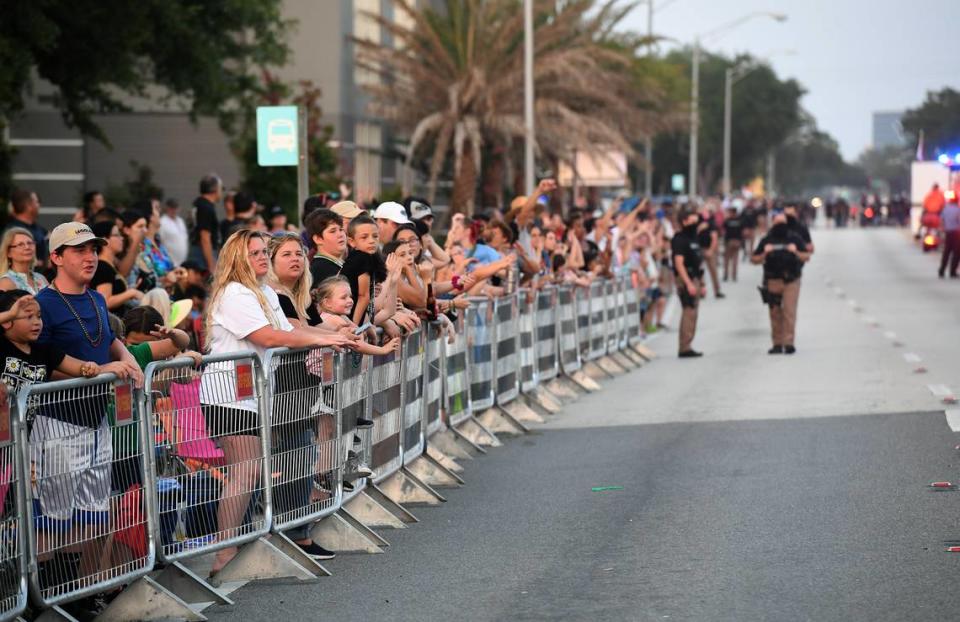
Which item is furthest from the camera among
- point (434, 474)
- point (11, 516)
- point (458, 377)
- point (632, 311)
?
point (632, 311)

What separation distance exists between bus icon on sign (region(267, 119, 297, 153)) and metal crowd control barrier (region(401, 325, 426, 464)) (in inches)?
228

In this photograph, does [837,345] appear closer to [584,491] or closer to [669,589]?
[584,491]

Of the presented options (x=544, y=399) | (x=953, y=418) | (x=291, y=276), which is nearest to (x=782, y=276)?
(x=544, y=399)

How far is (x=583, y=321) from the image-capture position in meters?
19.5

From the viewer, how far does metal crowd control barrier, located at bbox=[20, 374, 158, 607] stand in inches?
269

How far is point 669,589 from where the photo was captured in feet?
26.2


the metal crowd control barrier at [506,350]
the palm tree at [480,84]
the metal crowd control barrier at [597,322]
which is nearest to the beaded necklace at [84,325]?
the metal crowd control barrier at [506,350]

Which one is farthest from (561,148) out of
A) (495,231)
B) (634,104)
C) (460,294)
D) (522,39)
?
(460,294)

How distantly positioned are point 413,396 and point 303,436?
2295mm

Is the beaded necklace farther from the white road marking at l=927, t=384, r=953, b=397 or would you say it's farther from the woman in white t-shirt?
the white road marking at l=927, t=384, r=953, b=397

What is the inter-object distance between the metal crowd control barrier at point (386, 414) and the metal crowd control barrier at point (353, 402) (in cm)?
9

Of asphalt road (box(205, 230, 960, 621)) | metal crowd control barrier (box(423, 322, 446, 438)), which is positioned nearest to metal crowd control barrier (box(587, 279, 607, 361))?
asphalt road (box(205, 230, 960, 621))

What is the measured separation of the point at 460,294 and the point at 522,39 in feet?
83.3

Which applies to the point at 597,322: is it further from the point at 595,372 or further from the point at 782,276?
the point at 782,276
